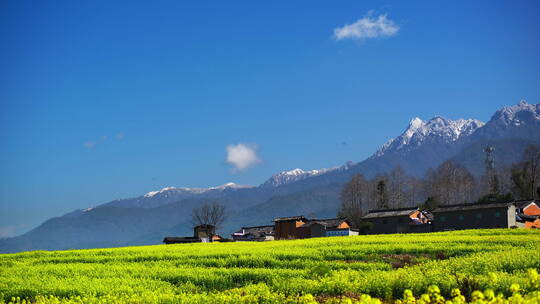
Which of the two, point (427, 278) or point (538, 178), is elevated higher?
point (538, 178)

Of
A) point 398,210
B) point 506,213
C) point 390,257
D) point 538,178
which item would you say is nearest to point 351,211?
point 398,210

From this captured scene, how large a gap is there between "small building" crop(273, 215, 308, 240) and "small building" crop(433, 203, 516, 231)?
29666mm

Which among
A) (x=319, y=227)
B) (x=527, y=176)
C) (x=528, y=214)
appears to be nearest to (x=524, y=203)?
(x=528, y=214)

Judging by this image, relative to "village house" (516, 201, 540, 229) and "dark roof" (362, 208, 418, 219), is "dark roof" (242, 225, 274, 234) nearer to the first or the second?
"dark roof" (362, 208, 418, 219)

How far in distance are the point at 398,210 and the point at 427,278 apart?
86.1 m

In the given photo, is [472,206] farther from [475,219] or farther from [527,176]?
[527,176]

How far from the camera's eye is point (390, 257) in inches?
1275

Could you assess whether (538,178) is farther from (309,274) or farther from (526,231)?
Answer: (309,274)

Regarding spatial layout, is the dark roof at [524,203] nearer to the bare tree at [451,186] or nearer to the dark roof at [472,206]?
the dark roof at [472,206]

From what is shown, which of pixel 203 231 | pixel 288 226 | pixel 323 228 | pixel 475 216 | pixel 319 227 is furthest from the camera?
pixel 203 231

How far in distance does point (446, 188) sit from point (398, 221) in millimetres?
45417

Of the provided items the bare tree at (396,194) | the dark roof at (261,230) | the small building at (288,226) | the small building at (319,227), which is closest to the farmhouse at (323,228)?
the small building at (319,227)

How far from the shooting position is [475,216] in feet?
273

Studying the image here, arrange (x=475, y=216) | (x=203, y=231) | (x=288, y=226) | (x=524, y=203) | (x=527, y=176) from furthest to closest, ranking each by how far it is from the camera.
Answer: (x=203, y=231) → (x=527, y=176) → (x=288, y=226) → (x=524, y=203) → (x=475, y=216)
